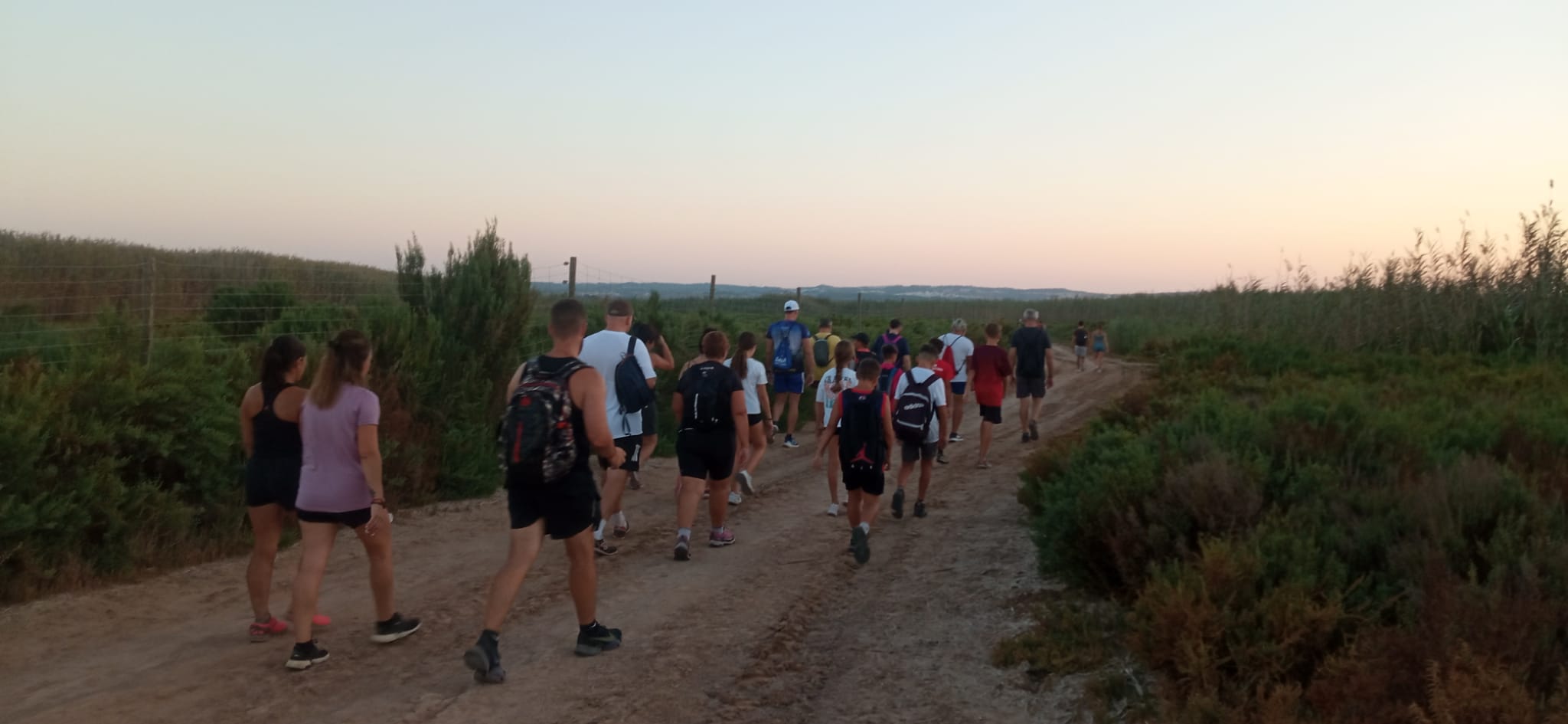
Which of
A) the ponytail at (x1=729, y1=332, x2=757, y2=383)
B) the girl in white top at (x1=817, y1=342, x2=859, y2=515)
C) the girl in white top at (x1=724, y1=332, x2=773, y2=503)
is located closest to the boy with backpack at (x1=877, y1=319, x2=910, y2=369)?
the girl in white top at (x1=817, y1=342, x2=859, y2=515)

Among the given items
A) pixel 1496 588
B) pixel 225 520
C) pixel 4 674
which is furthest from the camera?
pixel 225 520

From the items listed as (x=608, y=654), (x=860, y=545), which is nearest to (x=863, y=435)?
(x=860, y=545)

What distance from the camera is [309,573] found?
5465 mm

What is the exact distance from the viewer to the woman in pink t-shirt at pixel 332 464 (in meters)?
5.38

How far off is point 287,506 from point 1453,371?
11228 mm

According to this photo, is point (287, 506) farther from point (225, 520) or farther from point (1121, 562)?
point (1121, 562)

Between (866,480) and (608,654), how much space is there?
10.1 ft

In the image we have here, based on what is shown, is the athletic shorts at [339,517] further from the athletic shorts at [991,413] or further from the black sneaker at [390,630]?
the athletic shorts at [991,413]

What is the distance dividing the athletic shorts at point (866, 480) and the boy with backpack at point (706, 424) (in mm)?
935

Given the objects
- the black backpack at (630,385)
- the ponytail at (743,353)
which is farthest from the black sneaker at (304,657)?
the ponytail at (743,353)

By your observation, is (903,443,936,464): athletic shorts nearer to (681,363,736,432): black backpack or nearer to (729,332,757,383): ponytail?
(729,332,757,383): ponytail

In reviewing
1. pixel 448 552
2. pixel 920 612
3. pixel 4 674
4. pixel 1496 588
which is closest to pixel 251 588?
pixel 4 674

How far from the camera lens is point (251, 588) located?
583 cm

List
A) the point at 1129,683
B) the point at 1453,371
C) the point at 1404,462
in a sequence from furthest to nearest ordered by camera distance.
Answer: the point at 1453,371 → the point at 1404,462 → the point at 1129,683
